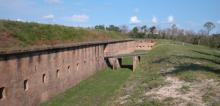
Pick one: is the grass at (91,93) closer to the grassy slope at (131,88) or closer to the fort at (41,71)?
the grassy slope at (131,88)

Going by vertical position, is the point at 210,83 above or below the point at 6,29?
below

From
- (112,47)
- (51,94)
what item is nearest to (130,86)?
(51,94)

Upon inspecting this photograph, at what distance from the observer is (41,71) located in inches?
563

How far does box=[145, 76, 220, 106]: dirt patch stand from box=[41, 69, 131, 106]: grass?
292cm

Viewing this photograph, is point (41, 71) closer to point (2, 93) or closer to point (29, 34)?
point (29, 34)

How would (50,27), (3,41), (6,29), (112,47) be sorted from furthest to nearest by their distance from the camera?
1. (112,47)
2. (50,27)
3. (6,29)
4. (3,41)

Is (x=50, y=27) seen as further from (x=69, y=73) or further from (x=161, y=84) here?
(x=161, y=84)

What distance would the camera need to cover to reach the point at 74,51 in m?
19.9

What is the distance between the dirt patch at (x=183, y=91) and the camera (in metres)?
8.97

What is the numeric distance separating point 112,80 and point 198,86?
9978 mm

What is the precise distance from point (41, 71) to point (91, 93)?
10.8 feet

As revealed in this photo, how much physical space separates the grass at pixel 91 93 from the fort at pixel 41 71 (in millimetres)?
418

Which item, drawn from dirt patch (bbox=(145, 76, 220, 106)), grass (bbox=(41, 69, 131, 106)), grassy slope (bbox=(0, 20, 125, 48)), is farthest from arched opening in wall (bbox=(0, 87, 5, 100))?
dirt patch (bbox=(145, 76, 220, 106))

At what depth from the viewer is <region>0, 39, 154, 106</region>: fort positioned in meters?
11.3
